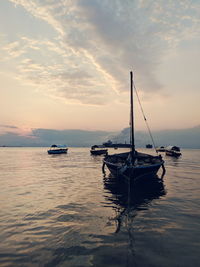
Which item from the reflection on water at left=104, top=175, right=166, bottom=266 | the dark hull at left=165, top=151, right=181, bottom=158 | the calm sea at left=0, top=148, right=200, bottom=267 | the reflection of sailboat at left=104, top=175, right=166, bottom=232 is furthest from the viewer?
the dark hull at left=165, top=151, right=181, bottom=158

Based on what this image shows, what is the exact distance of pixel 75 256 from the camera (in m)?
6.32

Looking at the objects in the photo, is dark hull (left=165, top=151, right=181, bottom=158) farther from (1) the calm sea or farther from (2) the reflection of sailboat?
(1) the calm sea

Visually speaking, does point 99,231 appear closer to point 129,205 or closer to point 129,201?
point 129,205

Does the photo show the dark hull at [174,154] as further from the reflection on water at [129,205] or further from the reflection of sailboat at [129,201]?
the reflection of sailboat at [129,201]

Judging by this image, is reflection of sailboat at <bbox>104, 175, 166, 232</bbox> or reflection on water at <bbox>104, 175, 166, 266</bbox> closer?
reflection on water at <bbox>104, 175, 166, 266</bbox>

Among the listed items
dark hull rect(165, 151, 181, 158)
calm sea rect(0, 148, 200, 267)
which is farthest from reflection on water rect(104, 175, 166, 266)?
dark hull rect(165, 151, 181, 158)

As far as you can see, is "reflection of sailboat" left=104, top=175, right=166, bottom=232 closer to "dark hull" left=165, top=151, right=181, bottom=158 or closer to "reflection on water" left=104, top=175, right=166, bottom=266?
"reflection on water" left=104, top=175, right=166, bottom=266

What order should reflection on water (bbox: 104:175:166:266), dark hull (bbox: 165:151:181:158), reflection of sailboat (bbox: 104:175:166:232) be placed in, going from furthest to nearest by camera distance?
1. dark hull (bbox: 165:151:181:158)
2. reflection of sailboat (bbox: 104:175:166:232)
3. reflection on water (bbox: 104:175:166:266)

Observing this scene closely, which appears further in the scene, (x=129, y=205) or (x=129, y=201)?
(x=129, y=201)

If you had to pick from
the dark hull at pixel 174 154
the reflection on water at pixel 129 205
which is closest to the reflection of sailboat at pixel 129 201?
the reflection on water at pixel 129 205

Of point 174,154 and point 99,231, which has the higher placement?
point 99,231

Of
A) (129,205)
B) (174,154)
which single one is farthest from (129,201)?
(174,154)

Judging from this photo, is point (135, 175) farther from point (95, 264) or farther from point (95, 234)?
point (95, 264)

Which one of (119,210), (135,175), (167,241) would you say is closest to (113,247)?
(167,241)
